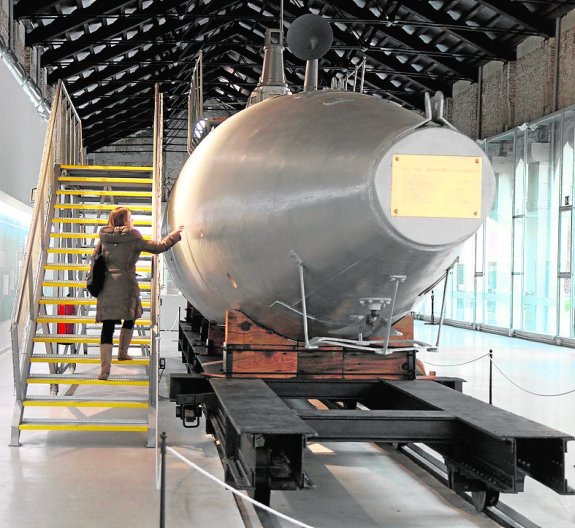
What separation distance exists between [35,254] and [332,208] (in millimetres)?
4970

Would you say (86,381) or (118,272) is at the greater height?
(118,272)

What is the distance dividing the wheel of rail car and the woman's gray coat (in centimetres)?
319

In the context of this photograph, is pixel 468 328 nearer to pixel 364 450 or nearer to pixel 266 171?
pixel 364 450

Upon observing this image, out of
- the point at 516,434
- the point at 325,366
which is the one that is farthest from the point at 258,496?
the point at 516,434

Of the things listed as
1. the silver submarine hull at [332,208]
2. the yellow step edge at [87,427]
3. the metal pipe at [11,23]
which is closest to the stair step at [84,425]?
the yellow step edge at [87,427]

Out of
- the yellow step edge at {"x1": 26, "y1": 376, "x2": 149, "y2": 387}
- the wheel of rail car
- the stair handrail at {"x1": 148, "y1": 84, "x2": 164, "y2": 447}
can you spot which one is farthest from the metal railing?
the wheel of rail car

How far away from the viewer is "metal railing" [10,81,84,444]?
6629mm

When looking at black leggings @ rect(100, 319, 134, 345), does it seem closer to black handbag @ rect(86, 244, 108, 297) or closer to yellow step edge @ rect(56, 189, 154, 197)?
black handbag @ rect(86, 244, 108, 297)

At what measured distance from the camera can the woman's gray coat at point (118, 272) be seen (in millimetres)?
6746

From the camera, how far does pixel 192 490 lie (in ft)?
17.3

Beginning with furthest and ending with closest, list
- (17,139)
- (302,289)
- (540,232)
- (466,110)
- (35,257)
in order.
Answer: (466,110), (540,232), (17,139), (35,257), (302,289)

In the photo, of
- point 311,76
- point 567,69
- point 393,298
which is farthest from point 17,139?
point 393,298

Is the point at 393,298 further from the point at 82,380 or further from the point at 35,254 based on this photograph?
the point at 35,254

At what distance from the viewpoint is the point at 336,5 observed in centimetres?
1995
